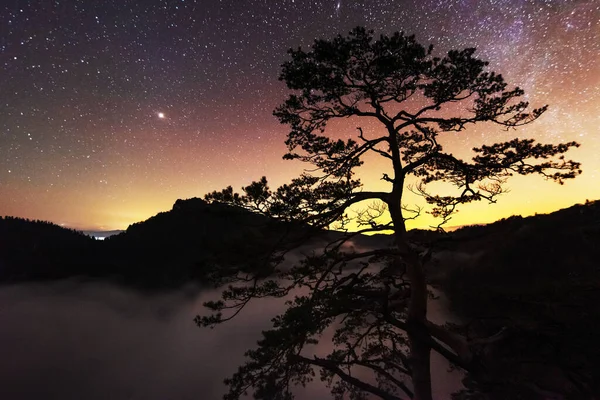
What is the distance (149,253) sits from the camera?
6969 inches

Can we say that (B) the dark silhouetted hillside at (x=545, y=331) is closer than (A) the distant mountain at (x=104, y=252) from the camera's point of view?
Yes

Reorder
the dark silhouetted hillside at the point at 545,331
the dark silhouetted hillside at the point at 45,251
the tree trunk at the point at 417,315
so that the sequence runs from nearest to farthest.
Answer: the dark silhouetted hillside at the point at 545,331
the tree trunk at the point at 417,315
the dark silhouetted hillside at the point at 45,251

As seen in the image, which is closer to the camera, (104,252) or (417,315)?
(417,315)

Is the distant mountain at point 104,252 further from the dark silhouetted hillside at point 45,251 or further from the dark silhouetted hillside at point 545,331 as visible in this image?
the dark silhouetted hillside at point 545,331

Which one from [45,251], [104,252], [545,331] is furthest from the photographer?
[104,252]

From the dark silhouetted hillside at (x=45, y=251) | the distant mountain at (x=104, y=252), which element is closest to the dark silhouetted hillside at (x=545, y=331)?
the distant mountain at (x=104, y=252)

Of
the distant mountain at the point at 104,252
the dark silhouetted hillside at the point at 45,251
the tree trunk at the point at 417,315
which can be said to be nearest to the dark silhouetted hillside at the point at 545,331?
the tree trunk at the point at 417,315

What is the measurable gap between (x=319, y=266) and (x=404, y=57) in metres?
5.27

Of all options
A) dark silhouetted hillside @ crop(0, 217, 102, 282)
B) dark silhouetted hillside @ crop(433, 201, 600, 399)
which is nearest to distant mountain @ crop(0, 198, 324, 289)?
dark silhouetted hillside @ crop(0, 217, 102, 282)

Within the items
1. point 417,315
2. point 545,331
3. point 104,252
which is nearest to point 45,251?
point 104,252

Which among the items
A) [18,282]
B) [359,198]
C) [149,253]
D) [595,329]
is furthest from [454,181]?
[18,282]

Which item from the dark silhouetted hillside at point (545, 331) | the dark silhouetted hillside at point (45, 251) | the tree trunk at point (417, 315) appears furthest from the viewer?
the dark silhouetted hillside at point (45, 251)

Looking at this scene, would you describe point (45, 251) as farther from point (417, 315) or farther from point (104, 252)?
point (417, 315)

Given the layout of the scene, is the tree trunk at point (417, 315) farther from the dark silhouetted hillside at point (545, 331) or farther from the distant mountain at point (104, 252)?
the distant mountain at point (104, 252)
